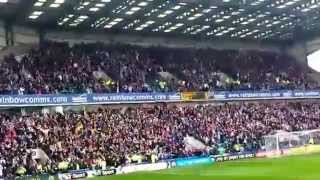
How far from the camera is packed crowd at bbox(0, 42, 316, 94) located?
41719 millimetres

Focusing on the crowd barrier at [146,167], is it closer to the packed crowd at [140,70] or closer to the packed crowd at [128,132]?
the packed crowd at [128,132]

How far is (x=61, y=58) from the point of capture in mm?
46094

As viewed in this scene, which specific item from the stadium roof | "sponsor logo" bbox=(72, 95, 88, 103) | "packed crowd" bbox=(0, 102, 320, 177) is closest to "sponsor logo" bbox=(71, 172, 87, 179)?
"packed crowd" bbox=(0, 102, 320, 177)

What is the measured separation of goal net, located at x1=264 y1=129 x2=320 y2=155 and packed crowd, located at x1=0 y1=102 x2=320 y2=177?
6.21 feet

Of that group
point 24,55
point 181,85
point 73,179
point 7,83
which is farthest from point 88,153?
point 181,85

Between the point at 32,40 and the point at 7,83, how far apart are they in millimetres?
10095

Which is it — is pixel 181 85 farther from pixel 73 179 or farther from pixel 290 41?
pixel 290 41

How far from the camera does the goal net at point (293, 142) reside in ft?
143

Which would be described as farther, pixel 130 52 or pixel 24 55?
pixel 130 52

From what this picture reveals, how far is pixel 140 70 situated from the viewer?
49.6 meters

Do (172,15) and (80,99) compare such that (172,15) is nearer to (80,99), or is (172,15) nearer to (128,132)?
(80,99)

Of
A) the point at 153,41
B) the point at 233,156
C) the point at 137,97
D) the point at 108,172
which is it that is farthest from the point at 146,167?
the point at 153,41

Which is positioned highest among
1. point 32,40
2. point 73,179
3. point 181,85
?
point 32,40

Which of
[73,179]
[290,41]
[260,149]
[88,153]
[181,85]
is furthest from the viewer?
[290,41]
